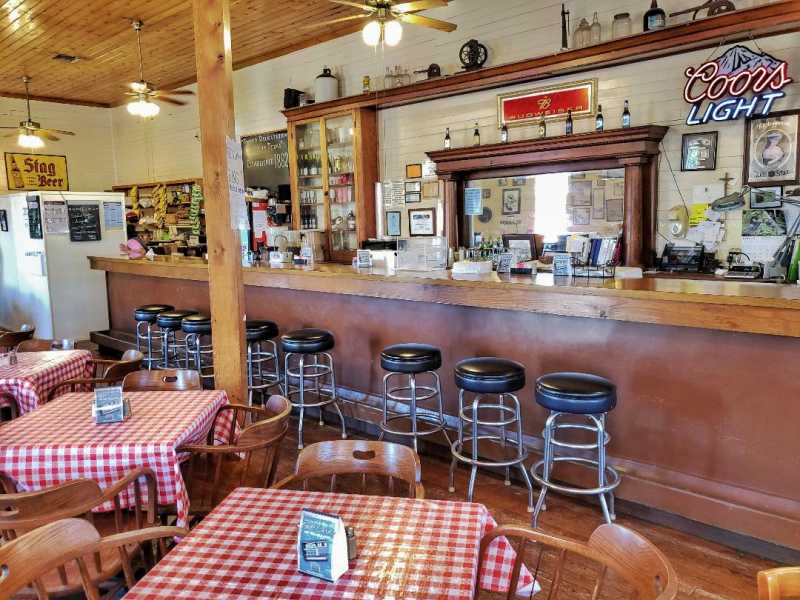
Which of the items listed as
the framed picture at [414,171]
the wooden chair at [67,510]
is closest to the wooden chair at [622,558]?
the wooden chair at [67,510]

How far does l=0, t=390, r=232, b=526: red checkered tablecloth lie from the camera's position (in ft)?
7.00

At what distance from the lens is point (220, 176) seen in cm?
318

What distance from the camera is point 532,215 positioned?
568 cm

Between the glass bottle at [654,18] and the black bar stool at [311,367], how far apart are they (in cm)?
331

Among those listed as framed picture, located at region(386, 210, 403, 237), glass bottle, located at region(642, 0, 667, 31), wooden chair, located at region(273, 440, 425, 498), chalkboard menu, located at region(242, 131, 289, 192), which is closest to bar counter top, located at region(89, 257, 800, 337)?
wooden chair, located at region(273, 440, 425, 498)

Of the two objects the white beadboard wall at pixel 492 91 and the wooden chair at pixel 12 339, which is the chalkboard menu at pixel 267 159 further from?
the wooden chair at pixel 12 339

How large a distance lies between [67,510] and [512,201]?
15.6 feet

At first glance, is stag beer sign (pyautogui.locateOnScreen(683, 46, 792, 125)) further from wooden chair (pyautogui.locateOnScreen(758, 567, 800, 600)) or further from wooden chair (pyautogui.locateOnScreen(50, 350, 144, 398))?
wooden chair (pyautogui.locateOnScreen(50, 350, 144, 398))

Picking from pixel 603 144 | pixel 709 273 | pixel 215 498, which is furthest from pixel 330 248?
pixel 215 498

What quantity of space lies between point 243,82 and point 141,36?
5.96 feet

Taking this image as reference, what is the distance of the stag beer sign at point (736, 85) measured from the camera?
13.7ft

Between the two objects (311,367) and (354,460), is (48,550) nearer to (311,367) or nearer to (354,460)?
(354,460)

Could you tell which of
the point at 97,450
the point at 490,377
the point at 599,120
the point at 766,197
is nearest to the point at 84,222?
the point at 599,120

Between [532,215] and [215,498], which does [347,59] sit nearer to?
[532,215]
